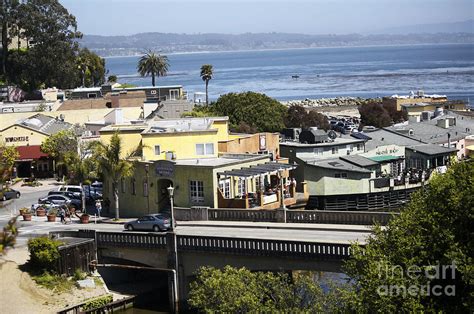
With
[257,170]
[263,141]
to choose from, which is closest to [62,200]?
[257,170]

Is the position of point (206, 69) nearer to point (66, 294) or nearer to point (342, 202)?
point (342, 202)

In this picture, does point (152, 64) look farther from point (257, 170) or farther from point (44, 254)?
point (44, 254)

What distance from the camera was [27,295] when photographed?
43.6 m

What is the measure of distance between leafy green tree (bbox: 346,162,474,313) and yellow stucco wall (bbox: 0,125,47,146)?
55630mm

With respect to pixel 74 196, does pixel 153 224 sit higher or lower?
higher

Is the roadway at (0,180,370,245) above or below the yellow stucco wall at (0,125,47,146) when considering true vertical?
below

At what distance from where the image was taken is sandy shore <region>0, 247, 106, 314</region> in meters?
42.5

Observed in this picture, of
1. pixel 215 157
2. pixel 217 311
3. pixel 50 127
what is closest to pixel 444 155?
pixel 215 157

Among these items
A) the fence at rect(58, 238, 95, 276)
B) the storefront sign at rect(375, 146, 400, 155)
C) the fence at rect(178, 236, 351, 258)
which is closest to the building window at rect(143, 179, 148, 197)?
the fence at rect(58, 238, 95, 276)

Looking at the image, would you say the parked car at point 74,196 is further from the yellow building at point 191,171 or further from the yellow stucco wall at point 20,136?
the yellow stucco wall at point 20,136

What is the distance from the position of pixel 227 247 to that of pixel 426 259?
16.4 m

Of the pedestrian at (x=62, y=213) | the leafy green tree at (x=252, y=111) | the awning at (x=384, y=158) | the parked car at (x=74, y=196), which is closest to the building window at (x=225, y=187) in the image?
the pedestrian at (x=62, y=213)

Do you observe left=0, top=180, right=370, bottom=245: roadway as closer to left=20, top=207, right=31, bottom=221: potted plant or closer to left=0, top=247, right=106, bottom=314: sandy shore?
left=20, top=207, right=31, bottom=221: potted plant

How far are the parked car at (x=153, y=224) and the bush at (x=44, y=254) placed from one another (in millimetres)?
5701
